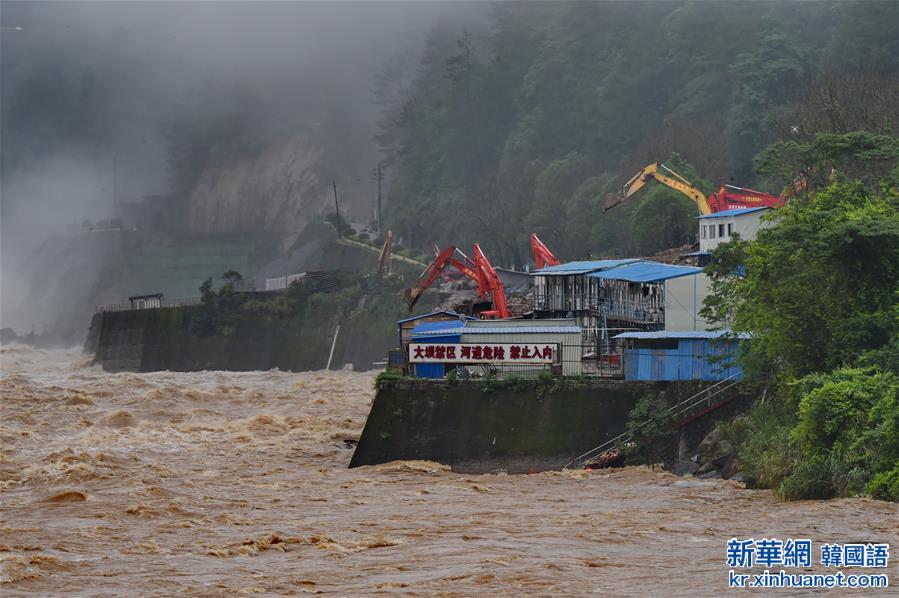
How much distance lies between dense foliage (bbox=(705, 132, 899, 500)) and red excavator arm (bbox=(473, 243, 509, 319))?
→ 20.3m

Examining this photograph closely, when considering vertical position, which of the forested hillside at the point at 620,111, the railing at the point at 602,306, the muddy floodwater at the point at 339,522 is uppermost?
the forested hillside at the point at 620,111

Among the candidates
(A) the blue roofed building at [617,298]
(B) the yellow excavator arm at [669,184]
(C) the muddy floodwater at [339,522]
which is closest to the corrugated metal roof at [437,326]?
(A) the blue roofed building at [617,298]

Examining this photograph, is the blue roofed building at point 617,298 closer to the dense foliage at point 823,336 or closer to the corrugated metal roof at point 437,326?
the corrugated metal roof at point 437,326

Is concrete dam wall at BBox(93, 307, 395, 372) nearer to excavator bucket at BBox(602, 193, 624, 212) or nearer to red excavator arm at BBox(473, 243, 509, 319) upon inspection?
excavator bucket at BBox(602, 193, 624, 212)

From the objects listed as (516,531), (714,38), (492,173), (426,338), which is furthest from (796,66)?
(516,531)

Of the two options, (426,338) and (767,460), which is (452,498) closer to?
(767,460)

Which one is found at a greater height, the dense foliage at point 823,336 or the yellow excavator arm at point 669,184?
the yellow excavator arm at point 669,184

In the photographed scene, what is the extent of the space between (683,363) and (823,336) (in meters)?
5.63

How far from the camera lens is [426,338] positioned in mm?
61438

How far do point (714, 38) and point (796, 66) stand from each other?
20.5 metres

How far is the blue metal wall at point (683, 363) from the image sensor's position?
52.7 metres

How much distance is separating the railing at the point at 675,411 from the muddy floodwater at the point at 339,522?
116cm

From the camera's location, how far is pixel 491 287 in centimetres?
7838

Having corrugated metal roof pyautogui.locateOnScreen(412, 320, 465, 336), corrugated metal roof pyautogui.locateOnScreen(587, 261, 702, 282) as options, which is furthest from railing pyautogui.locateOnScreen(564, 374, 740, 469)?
corrugated metal roof pyautogui.locateOnScreen(587, 261, 702, 282)
